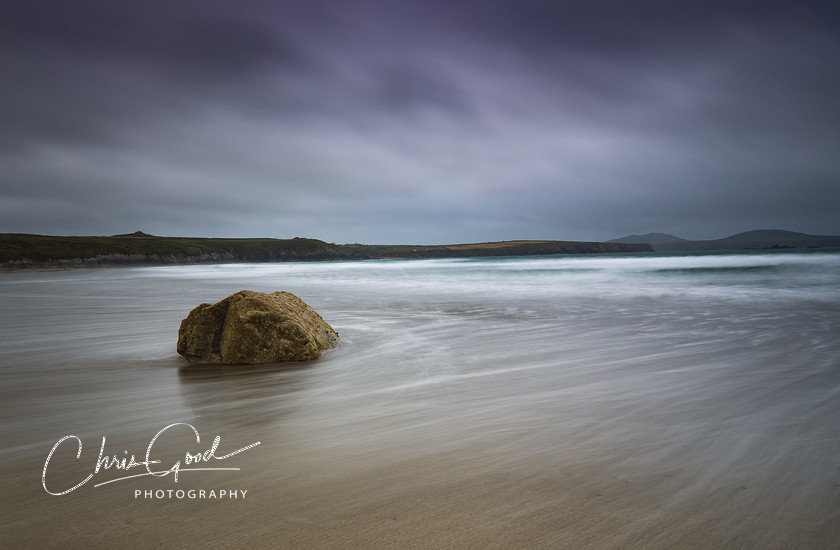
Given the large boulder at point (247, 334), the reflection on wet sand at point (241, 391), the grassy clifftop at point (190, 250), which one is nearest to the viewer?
the reflection on wet sand at point (241, 391)

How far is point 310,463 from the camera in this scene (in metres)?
2.63

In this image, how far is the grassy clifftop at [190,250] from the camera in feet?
211

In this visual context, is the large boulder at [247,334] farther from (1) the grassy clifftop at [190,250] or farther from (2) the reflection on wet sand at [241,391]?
(1) the grassy clifftop at [190,250]

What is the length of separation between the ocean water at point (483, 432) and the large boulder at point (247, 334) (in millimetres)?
326

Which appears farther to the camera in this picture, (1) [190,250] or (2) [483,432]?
(1) [190,250]

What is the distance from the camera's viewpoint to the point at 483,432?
10.3 ft

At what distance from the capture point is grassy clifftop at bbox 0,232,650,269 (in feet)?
211

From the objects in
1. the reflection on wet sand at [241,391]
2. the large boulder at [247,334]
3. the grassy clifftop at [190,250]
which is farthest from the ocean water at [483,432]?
the grassy clifftop at [190,250]

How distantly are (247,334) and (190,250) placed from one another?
332ft

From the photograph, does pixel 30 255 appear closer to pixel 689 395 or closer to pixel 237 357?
pixel 237 357

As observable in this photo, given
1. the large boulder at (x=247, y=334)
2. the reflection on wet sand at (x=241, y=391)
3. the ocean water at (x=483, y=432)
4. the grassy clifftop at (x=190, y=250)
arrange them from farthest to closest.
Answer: the grassy clifftop at (x=190, y=250), the large boulder at (x=247, y=334), the reflection on wet sand at (x=241, y=391), the ocean water at (x=483, y=432)

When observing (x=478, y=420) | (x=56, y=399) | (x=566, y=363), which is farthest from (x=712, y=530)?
(x=56, y=399)

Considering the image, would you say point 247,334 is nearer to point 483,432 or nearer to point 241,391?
point 241,391

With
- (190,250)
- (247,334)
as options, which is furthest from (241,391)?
(190,250)
